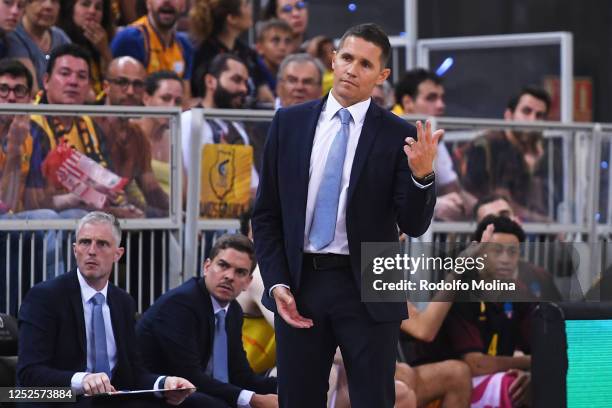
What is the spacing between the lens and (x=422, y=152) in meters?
5.50

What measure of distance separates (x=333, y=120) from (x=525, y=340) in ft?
13.2

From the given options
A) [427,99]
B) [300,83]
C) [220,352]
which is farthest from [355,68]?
[427,99]

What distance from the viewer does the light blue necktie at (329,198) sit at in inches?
223

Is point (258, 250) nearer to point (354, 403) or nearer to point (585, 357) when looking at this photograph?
point (354, 403)

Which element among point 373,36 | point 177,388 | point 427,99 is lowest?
point 177,388

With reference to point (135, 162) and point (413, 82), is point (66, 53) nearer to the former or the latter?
point (135, 162)

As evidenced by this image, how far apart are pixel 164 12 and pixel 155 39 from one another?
223mm

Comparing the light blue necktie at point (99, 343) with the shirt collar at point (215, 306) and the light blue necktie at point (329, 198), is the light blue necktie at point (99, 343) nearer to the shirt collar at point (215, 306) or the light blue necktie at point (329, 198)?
the shirt collar at point (215, 306)

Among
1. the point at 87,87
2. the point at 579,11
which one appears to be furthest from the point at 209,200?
the point at 579,11

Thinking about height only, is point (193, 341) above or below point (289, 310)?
below

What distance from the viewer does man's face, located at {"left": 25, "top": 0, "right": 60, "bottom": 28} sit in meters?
10.2

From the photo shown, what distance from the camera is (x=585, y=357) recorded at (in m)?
7.12

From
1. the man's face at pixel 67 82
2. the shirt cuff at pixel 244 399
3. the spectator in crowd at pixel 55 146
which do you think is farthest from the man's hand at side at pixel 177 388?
the man's face at pixel 67 82

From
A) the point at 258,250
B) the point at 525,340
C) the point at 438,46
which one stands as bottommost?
the point at 525,340
